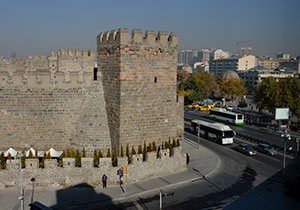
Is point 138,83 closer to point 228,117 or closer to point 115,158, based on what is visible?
point 115,158

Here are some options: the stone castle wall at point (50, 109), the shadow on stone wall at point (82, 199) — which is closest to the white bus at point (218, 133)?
the stone castle wall at point (50, 109)

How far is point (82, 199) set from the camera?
16.5 meters

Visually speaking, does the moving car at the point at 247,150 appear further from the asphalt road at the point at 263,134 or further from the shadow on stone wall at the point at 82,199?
the shadow on stone wall at the point at 82,199

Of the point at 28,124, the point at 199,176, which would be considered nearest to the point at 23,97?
the point at 28,124

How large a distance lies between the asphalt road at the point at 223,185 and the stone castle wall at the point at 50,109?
612 centimetres

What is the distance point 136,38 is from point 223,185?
11.8 metres

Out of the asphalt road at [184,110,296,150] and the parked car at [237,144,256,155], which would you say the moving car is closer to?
the parked car at [237,144,256,155]

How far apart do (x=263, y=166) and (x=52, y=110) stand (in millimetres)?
18105

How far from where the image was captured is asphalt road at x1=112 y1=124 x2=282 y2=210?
16.3 metres

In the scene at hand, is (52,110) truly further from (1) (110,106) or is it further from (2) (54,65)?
(2) (54,65)

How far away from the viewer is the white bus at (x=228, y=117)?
43.1m

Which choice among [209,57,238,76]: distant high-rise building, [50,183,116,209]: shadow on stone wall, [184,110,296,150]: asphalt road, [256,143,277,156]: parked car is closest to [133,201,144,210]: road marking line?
[50,183,116,209]: shadow on stone wall

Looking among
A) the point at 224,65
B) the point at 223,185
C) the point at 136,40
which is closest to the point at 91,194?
the point at 223,185

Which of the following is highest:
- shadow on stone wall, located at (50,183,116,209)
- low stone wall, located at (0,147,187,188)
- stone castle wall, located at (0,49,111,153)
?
stone castle wall, located at (0,49,111,153)
